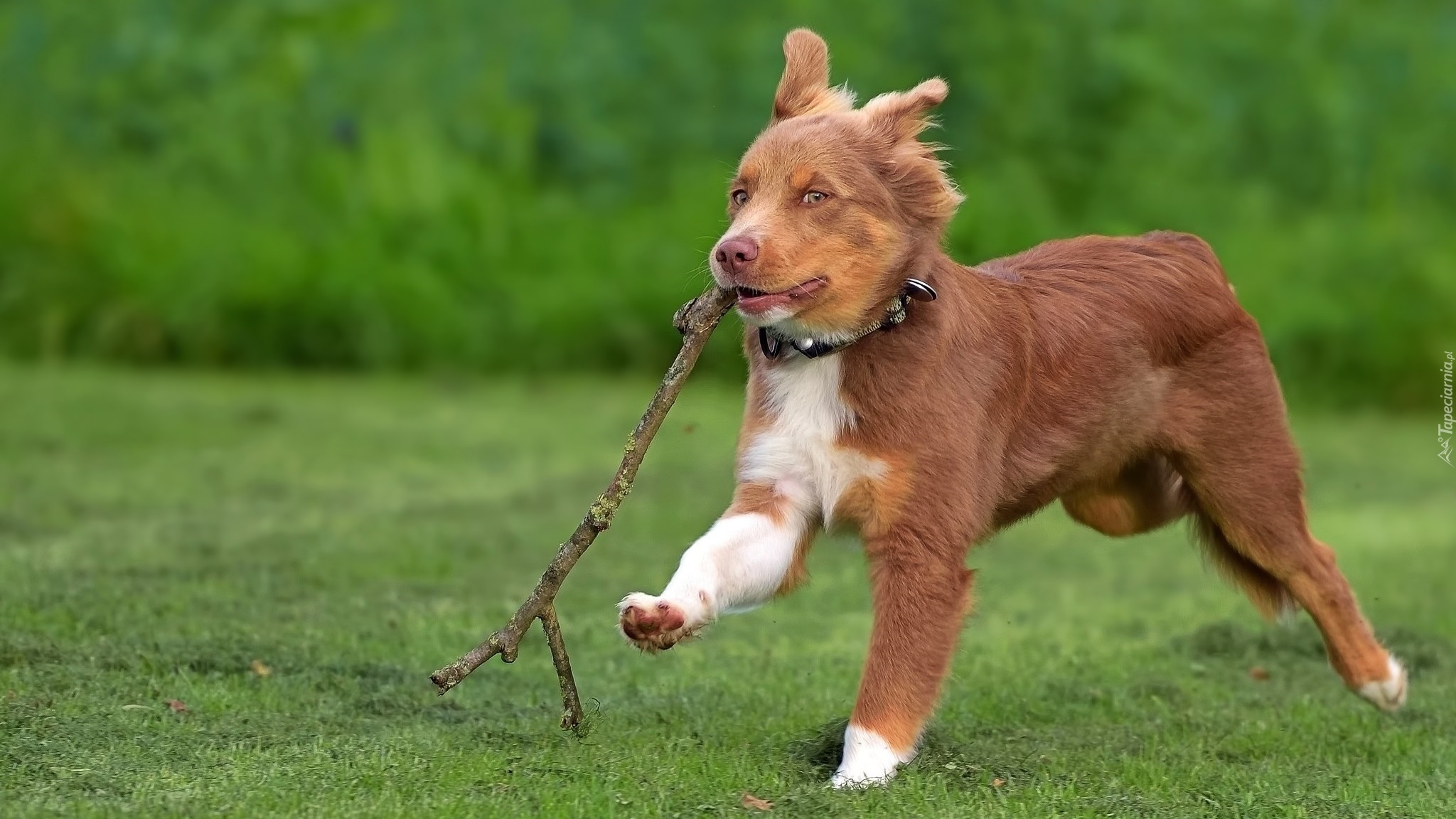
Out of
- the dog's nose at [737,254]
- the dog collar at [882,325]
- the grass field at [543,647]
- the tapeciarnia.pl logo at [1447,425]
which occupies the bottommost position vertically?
the tapeciarnia.pl logo at [1447,425]

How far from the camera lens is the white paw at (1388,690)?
5051mm

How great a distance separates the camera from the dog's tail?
5.11 m

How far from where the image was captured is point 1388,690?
16.6 feet

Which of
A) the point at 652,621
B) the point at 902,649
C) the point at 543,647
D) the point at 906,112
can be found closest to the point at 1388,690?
the point at 902,649

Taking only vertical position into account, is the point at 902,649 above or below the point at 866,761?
above

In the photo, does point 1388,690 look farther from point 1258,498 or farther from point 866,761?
point 866,761

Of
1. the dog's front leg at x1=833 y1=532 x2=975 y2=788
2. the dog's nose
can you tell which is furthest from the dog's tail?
the dog's nose

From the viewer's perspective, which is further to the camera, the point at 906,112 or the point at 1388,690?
the point at 1388,690

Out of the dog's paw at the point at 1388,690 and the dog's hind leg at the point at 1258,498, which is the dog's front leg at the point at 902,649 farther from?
the dog's paw at the point at 1388,690

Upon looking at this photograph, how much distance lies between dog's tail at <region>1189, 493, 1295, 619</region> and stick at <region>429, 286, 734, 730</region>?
155 cm

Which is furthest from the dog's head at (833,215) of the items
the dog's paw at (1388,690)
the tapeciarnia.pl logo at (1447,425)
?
the tapeciarnia.pl logo at (1447,425)

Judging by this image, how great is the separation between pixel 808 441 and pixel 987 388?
0.43 m

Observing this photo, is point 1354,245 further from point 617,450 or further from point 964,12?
point 617,450

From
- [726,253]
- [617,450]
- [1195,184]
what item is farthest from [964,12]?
[726,253]
